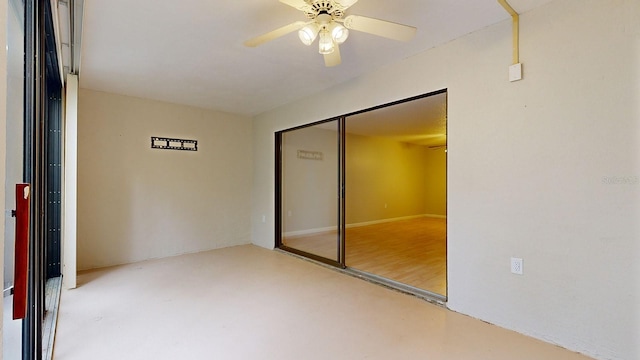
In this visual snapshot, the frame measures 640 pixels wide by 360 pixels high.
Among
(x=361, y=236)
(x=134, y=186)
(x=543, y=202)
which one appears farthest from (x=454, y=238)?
(x=134, y=186)

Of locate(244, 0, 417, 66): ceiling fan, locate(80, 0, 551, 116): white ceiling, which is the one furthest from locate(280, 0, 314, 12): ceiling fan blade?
locate(80, 0, 551, 116): white ceiling

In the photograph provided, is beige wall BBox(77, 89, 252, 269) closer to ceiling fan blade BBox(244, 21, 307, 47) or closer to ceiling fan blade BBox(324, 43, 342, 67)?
ceiling fan blade BBox(244, 21, 307, 47)

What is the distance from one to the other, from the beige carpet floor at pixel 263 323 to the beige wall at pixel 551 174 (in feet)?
0.87

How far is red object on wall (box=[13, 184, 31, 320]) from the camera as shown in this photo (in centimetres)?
81

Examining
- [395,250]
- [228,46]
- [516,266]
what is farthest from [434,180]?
[228,46]

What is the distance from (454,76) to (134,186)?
416 cm

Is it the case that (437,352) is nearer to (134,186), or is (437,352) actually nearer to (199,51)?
(199,51)

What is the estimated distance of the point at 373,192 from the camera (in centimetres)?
739

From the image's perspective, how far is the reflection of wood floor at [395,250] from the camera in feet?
11.1

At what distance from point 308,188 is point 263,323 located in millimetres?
3584

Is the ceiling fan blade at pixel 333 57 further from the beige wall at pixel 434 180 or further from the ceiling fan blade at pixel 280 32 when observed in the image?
the beige wall at pixel 434 180

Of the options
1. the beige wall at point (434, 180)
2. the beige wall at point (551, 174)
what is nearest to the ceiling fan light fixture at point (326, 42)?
the beige wall at point (551, 174)

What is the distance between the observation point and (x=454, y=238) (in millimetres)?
2609

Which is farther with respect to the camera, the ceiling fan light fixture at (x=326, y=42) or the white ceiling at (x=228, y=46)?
the white ceiling at (x=228, y=46)
